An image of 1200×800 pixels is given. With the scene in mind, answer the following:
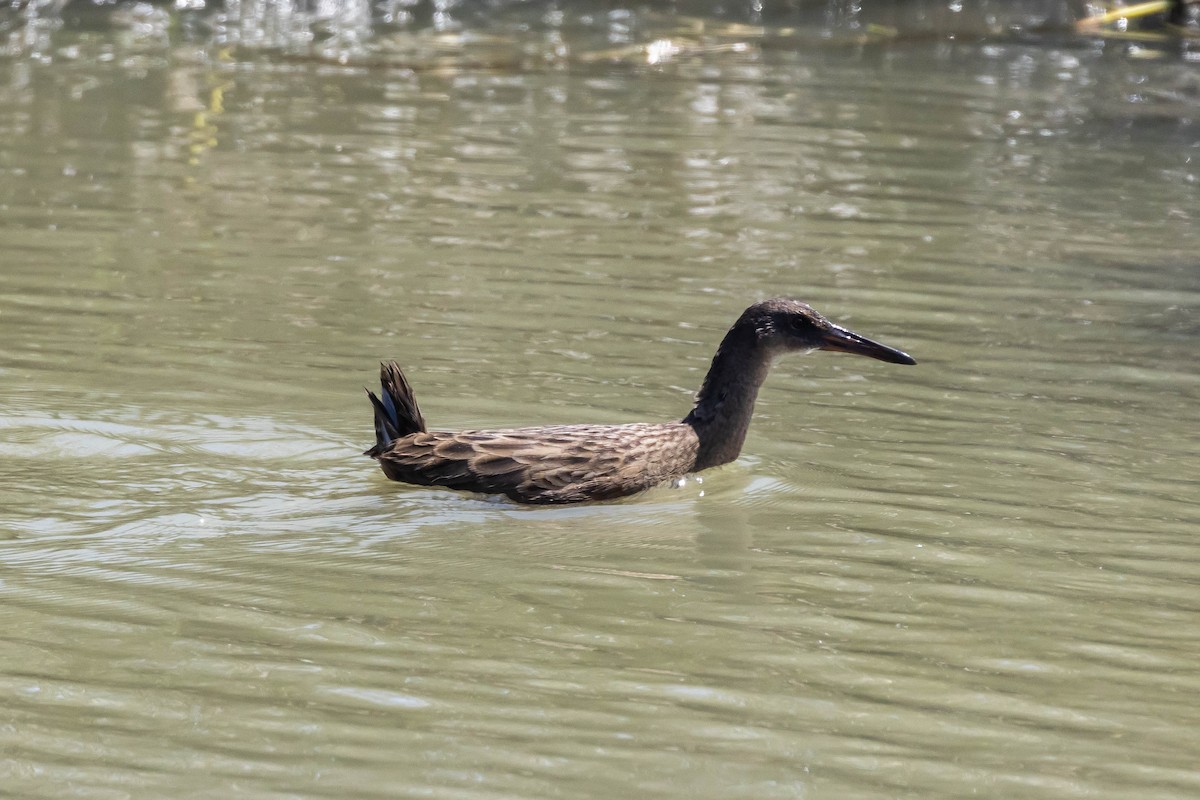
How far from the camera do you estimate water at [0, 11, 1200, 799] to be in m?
5.52

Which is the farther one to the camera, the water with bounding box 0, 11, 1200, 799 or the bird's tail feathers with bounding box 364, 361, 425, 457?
the bird's tail feathers with bounding box 364, 361, 425, 457

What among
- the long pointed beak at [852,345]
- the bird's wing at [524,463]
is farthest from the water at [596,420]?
the long pointed beak at [852,345]

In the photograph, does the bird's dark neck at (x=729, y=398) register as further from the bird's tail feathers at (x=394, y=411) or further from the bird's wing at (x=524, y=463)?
the bird's tail feathers at (x=394, y=411)

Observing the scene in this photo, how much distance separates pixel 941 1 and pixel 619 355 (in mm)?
13517

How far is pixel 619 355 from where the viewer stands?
9953 mm

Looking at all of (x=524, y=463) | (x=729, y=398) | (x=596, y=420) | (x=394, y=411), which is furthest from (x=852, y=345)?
(x=394, y=411)

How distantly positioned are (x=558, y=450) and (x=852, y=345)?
167 cm

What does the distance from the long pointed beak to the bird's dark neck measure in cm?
30

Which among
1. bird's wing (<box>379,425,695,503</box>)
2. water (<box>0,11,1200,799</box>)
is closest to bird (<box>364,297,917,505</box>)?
bird's wing (<box>379,425,695,503</box>)

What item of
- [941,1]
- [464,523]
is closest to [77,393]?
[464,523]

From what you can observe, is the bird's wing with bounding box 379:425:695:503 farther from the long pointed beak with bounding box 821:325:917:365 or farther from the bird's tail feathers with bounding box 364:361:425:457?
the long pointed beak with bounding box 821:325:917:365

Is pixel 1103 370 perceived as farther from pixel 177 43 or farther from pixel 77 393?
pixel 177 43

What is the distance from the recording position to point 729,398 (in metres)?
8.50

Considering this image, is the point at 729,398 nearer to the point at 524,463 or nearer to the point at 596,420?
the point at 596,420
